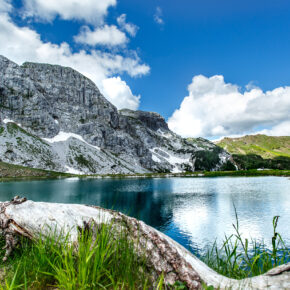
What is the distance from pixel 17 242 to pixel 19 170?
15792 centimetres

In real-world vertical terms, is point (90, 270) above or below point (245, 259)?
above

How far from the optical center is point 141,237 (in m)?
3.82

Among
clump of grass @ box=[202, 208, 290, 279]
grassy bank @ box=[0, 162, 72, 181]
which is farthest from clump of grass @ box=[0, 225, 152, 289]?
grassy bank @ box=[0, 162, 72, 181]

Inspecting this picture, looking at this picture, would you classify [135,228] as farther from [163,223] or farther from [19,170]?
[19,170]

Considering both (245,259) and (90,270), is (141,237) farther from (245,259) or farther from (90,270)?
(245,259)

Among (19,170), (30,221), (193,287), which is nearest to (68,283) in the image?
(193,287)

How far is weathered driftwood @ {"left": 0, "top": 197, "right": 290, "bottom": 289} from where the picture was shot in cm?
318

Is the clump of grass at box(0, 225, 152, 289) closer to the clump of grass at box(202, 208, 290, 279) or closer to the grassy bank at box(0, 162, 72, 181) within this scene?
the clump of grass at box(202, 208, 290, 279)

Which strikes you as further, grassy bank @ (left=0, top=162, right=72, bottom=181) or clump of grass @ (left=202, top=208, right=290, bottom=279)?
grassy bank @ (left=0, top=162, right=72, bottom=181)

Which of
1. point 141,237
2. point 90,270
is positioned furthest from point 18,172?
point 90,270

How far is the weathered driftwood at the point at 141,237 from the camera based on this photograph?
3.18 meters

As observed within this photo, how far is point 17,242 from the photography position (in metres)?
4.93

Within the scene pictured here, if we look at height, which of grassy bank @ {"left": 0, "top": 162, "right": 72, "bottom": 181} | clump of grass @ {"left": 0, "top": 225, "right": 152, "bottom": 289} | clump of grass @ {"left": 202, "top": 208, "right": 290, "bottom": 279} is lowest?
grassy bank @ {"left": 0, "top": 162, "right": 72, "bottom": 181}

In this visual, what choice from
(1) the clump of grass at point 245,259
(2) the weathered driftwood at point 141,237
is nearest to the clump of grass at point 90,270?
(2) the weathered driftwood at point 141,237
